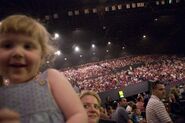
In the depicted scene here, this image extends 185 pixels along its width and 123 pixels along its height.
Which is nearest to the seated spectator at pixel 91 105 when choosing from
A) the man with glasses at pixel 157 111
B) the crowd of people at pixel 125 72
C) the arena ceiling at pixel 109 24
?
the man with glasses at pixel 157 111

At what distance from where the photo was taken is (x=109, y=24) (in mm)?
24203

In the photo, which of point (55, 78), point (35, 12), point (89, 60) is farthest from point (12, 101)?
point (89, 60)

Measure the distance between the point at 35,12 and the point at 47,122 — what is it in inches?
654

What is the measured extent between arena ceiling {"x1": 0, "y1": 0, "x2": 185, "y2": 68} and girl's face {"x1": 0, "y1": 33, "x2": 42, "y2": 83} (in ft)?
45.2

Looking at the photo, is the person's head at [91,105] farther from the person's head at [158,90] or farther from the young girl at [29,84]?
the person's head at [158,90]

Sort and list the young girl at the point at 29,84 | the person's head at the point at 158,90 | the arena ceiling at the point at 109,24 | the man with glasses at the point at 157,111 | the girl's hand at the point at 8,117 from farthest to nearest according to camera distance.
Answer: the arena ceiling at the point at 109,24, the person's head at the point at 158,90, the man with glasses at the point at 157,111, the young girl at the point at 29,84, the girl's hand at the point at 8,117

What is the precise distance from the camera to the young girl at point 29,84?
2.87ft

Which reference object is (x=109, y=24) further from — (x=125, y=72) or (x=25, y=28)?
(x=25, y=28)

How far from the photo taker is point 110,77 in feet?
71.0

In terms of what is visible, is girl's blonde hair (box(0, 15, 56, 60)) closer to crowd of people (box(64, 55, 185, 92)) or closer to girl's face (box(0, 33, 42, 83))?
girl's face (box(0, 33, 42, 83))

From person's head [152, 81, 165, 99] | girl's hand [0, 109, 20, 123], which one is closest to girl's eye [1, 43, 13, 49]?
girl's hand [0, 109, 20, 123]

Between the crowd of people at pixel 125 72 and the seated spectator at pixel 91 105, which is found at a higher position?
the crowd of people at pixel 125 72

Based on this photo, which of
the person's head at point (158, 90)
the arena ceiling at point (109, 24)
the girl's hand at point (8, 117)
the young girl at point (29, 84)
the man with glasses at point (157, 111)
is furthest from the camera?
the arena ceiling at point (109, 24)

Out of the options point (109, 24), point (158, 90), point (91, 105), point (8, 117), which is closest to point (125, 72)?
point (109, 24)
